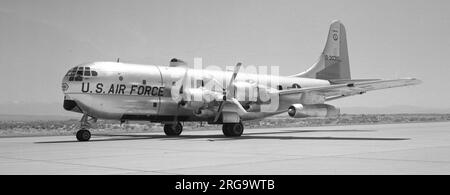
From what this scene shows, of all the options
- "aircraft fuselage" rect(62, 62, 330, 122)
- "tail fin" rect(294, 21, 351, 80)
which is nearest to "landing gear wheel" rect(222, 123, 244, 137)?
"aircraft fuselage" rect(62, 62, 330, 122)

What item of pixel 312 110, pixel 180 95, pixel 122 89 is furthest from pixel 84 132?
pixel 312 110

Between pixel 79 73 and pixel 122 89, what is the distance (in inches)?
96.5

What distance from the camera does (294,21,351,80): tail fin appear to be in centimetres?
4019

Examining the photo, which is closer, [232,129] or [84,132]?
[84,132]

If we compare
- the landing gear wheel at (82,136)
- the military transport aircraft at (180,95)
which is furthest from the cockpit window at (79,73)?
the landing gear wheel at (82,136)

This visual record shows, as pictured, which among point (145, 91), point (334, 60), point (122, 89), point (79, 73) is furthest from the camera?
point (334, 60)

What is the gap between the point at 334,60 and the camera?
40594 mm

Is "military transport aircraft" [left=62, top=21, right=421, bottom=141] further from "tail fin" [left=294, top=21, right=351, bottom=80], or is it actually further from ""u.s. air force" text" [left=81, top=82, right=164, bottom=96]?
"tail fin" [left=294, top=21, right=351, bottom=80]

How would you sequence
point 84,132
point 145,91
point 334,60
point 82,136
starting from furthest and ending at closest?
1. point 334,60
2. point 145,91
3. point 84,132
4. point 82,136

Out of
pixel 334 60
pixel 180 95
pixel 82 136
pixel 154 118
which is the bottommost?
pixel 82 136

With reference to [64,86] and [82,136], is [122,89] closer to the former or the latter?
[64,86]
